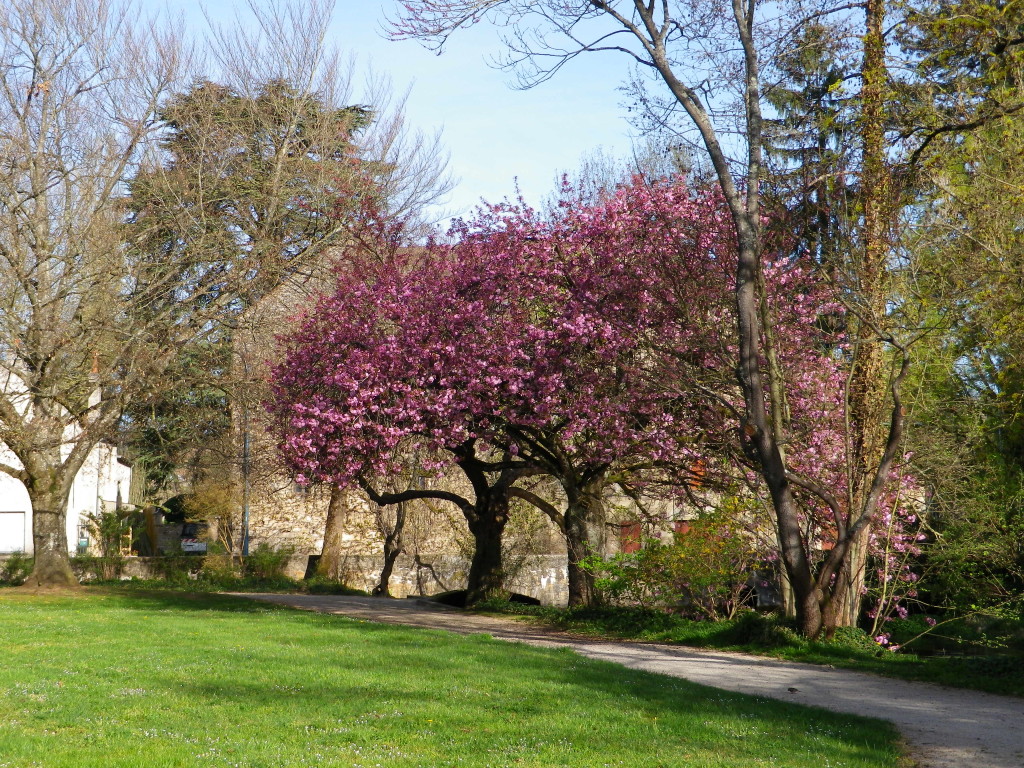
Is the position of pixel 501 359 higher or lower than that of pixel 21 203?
lower

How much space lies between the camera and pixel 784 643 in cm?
1279

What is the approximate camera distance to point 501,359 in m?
15.9

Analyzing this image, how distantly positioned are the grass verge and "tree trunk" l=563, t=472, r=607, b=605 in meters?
Result: 0.51

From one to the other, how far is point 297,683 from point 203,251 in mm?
13881

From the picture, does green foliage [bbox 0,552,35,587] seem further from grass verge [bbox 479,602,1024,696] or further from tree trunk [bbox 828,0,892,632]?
tree trunk [bbox 828,0,892,632]

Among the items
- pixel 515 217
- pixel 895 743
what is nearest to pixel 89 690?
pixel 895 743

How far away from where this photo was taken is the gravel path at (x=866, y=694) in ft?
23.4

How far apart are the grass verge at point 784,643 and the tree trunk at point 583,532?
51cm

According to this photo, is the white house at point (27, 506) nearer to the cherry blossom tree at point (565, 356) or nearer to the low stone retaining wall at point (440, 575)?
the low stone retaining wall at point (440, 575)

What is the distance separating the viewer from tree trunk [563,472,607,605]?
16875mm

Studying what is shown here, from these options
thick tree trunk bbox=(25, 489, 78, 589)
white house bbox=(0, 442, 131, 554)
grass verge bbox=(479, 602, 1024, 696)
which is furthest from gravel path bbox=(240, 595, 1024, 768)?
white house bbox=(0, 442, 131, 554)

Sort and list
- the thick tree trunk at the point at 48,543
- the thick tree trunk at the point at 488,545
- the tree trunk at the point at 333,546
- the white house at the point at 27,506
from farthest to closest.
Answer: the white house at the point at 27,506 → the tree trunk at the point at 333,546 → the thick tree trunk at the point at 48,543 → the thick tree trunk at the point at 488,545

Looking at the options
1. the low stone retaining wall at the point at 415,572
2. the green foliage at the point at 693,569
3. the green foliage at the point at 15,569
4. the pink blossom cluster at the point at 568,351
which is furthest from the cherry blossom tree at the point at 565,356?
the green foliage at the point at 15,569

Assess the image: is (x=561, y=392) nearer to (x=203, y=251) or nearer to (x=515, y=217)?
(x=515, y=217)
